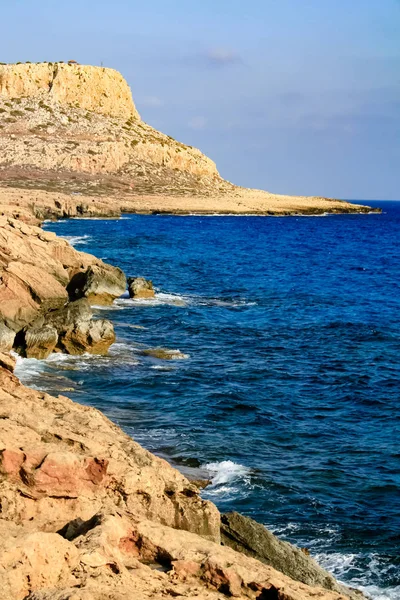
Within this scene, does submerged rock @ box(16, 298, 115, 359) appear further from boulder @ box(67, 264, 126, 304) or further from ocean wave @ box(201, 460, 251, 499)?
ocean wave @ box(201, 460, 251, 499)

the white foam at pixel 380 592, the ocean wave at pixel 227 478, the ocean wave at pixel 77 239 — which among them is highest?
the ocean wave at pixel 77 239

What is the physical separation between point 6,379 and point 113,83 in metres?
159

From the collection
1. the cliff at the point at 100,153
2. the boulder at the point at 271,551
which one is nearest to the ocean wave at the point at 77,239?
the cliff at the point at 100,153

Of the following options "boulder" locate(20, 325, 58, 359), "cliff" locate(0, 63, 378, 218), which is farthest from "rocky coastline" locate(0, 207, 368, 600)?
"cliff" locate(0, 63, 378, 218)

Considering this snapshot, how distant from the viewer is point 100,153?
142625 mm

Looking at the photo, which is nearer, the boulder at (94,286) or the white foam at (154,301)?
the boulder at (94,286)

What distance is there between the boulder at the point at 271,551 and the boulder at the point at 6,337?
18227mm

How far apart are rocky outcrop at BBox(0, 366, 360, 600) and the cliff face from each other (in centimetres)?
15283

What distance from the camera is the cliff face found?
157750mm

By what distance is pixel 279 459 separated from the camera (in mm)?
22156

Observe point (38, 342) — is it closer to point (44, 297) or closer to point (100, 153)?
point (44, 297)

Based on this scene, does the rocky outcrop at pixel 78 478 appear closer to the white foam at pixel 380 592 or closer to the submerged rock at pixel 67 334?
the white foam at pixel 380 592

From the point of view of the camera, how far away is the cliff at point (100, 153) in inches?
5320

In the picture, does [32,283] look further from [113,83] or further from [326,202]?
[326,202]
